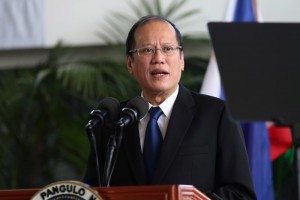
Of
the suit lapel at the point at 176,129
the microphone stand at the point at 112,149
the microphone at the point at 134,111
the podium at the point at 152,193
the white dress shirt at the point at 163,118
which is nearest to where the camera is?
the podium at the point at 152,193

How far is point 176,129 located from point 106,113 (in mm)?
325

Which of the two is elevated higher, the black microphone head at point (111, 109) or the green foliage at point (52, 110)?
the green foliage at point (52, 110)

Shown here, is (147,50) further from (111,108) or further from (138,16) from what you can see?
(138,16)

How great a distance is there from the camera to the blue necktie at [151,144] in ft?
11.7

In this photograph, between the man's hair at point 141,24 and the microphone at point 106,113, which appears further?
the man's hair at point 141,24

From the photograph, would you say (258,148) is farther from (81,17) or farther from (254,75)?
(254,75)

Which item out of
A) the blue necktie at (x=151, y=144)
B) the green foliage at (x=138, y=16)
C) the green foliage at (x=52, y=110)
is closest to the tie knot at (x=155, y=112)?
the blue necktie at (x=151, y=144)

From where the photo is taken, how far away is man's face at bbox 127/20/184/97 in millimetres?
3684

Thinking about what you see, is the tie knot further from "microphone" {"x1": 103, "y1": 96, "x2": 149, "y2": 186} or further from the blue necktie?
"microphone" {"x1": 103, "y1": 96, "x2": 149, "y2": 186}

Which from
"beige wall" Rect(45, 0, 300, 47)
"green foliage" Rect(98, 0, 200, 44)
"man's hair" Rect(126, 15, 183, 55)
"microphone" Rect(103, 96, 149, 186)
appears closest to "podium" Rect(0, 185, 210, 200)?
"microphone" Rect(103, 96, 149, 186)

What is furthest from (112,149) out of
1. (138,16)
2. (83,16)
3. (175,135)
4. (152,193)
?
(83,16)

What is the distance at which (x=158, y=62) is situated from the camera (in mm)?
3686

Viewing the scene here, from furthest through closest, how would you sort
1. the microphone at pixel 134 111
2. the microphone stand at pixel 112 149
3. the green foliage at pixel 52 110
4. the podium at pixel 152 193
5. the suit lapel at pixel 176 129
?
the green foliage at pixel 52 110 < the suit lapel at pixel 176 129 < the microphone at pixel 134 111 < the microphone stand at pixel 112 149 < the podium at pixel 152 193

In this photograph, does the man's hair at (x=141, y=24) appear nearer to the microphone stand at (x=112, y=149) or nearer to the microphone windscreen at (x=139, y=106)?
the microphone windscreen at (x=139, y=106)
